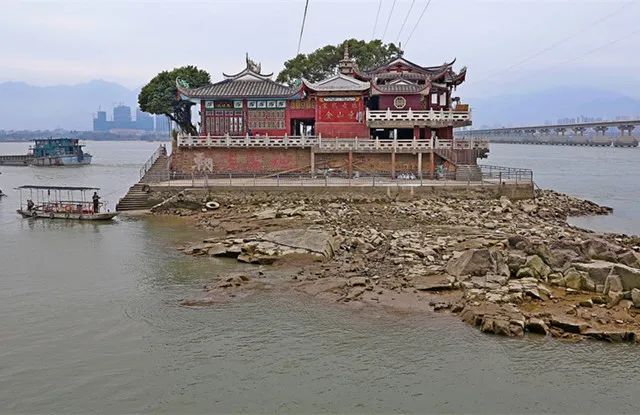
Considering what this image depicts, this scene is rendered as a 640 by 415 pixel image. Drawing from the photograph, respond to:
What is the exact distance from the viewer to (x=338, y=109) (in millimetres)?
53438

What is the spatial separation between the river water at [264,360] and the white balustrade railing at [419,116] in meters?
30.5

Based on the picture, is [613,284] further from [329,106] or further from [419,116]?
[329,106]

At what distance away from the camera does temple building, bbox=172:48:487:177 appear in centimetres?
5028

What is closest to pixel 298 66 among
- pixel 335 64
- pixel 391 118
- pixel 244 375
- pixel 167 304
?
pixel 335 64

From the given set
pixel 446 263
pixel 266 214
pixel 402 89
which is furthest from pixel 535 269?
pixel 402 89

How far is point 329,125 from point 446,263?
29277mm

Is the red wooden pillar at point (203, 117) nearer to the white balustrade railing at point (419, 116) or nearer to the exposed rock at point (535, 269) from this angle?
the white balustrade railing at point (419, 116)

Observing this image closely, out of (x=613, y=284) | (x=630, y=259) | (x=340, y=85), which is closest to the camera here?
(x=613, y=284)

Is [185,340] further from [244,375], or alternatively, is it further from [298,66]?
[298,66]

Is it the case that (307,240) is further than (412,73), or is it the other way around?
(412,73)

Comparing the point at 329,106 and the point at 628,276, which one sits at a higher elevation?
the point at 329,106

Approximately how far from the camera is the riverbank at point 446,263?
20562 mm

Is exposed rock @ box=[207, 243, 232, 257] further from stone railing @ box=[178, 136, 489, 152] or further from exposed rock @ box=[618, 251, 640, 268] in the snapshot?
stone railing @ box=[178, 136, 489, 152]

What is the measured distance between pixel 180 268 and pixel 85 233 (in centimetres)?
1241
